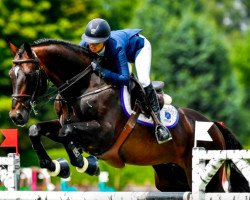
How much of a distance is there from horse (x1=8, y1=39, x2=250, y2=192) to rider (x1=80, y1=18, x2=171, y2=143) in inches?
6.8

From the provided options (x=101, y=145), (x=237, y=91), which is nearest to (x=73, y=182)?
(x=101, y=145)

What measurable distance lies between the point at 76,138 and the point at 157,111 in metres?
1.07

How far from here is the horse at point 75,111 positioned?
784 centimetres

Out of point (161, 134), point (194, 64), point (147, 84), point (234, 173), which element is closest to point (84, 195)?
point (161, 134)

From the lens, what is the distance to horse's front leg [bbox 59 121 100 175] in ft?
25.6

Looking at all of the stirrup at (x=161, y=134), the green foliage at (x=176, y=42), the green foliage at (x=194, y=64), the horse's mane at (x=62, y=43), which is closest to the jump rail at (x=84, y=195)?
the stirrup at (x=161, y=134)

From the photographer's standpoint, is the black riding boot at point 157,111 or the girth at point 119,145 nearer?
the girth at point 119,145

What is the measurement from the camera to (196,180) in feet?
23.1

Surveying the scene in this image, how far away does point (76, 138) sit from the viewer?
7895mm

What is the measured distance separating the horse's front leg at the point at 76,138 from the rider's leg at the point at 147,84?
736 mm

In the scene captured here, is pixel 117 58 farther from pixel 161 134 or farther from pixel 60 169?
pixel 60 169

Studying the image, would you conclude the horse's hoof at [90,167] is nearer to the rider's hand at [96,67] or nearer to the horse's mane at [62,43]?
the rider's hand at [96,67]

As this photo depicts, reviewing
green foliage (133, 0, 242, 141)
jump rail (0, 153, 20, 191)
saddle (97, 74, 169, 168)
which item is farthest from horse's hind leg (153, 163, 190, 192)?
green foliage (133, 0, 242, 141)

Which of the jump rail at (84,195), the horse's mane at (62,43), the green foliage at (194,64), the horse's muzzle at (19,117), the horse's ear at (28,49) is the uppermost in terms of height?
the green foliage at (194,64)
